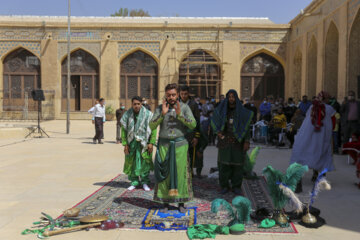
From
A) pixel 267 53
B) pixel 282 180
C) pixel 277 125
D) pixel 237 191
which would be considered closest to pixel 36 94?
pixel 277 125

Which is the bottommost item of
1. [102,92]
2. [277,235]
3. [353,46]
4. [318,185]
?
A: [277,235]

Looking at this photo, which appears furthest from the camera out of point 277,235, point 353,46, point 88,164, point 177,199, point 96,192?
point 353,46

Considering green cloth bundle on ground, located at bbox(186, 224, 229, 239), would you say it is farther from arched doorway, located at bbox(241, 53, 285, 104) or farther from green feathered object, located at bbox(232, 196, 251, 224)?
arched doorway, located at bbox(241, 53, 285, 104)

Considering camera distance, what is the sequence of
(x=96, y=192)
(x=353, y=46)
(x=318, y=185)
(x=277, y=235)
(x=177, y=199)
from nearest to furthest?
(x=277, y=235) < (x=318, y=185) < (x=177, y=199) < (x=96, y=192) < (x=353, y=46)

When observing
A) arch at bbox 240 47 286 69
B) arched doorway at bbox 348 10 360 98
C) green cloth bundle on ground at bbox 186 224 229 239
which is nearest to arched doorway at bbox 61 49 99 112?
arch at bbox 240 47 286 69

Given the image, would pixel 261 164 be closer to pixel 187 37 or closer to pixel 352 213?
pixel 352 213

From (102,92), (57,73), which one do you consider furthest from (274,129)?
(57,73)

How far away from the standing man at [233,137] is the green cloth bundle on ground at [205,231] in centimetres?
148

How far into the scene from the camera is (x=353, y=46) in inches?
424

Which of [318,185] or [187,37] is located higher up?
[187,37]

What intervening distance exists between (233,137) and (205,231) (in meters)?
1.80

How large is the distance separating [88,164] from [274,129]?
513 cm

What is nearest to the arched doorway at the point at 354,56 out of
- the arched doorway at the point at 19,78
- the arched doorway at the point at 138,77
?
the arched doorway at the point at 138,77

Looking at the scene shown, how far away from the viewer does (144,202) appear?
454cm
